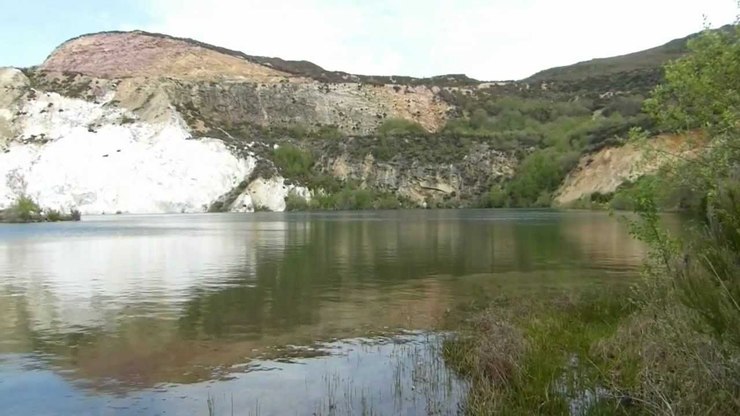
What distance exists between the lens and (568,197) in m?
109

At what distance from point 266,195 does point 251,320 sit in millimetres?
105197

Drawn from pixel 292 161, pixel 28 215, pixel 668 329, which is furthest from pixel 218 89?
pixel 668 329

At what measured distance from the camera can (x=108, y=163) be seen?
4471 inches

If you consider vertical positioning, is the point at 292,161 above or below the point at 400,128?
below

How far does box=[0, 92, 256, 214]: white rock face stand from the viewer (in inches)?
4262

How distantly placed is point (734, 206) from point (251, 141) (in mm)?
127039

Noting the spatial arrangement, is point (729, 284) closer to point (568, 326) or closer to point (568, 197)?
point (568, 326)

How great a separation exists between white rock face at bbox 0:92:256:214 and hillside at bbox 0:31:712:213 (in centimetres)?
23

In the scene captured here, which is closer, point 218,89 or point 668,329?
point 668,329

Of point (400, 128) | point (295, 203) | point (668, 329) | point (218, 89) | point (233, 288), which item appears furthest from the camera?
point (400, 128)

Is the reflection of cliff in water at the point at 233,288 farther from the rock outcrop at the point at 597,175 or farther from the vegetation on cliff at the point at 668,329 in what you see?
the rock outcrop at the point at 597,175

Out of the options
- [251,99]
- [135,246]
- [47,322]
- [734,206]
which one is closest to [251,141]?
[251,99]

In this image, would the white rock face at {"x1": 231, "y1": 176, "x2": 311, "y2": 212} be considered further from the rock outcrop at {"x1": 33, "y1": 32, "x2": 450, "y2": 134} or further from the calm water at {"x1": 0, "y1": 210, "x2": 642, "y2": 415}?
the calm water at {"x1": 0, "y1": 210, "x2": 642, "y2": 415}

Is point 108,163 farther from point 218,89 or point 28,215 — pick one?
point 218,89
